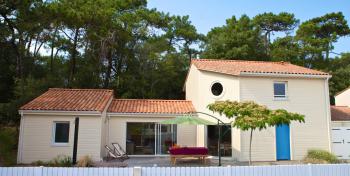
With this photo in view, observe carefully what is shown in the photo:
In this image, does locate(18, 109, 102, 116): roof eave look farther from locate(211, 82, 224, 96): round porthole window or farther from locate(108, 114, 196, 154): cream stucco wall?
locate(211, 82, 224, 96): round porthole window

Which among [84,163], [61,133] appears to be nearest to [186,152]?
[84,163]

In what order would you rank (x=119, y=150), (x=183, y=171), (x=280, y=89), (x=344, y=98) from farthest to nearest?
(x=344, y=98), (x=119, y=150), (x=280, y=89), (x=183, y=171)

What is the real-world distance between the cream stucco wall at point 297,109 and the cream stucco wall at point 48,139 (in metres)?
8.93

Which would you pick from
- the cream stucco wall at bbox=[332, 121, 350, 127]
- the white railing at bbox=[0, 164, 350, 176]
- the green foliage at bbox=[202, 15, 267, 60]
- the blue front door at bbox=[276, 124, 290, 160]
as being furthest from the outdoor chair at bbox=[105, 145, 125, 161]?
the green foliage at bbox=[202, 15, 267, 60]

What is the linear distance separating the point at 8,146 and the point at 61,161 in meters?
7.70

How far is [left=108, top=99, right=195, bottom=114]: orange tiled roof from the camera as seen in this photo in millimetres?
22047

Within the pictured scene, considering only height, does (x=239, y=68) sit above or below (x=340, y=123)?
above

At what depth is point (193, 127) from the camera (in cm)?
2259

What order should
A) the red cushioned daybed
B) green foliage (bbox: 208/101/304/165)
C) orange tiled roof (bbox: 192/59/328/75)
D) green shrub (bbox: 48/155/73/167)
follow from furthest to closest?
1. orange tiled roof (bbox: 192/59/328/75)
2. the red cushioned daybed
3. green shrub (bbox: 48/155/73/167)
4. green foliage (bbox: 208/101/304/165)

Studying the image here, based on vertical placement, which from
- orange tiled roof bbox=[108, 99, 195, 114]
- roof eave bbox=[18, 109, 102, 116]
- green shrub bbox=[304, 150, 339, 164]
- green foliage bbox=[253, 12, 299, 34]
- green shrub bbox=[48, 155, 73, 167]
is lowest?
green shrub bbox=[48, 155, 73, 167]

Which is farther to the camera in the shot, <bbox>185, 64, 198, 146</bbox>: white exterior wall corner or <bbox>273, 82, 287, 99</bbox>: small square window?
<bbox>185, 64, 198, 146</bbox>: white exterior wall corner

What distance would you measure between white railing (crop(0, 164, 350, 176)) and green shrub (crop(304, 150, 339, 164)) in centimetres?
914

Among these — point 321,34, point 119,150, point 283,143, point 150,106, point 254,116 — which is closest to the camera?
point 254,116

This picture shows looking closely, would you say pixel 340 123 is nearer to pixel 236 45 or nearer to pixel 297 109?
pixel 297 109
